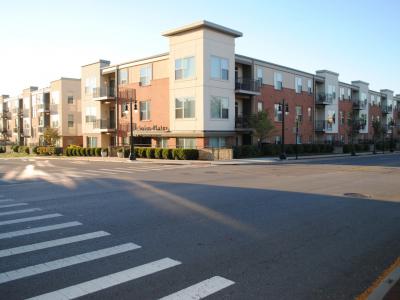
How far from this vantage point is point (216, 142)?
36.4 meters

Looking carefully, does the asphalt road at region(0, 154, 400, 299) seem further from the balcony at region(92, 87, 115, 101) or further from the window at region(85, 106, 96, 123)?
the window at region(85, 106, 96, 123)

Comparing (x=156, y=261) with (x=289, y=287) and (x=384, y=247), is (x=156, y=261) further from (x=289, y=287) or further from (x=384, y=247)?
(x=384, y=247)

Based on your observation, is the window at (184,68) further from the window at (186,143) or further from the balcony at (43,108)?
the balcony at (43,108)

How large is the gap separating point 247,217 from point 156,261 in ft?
12.4

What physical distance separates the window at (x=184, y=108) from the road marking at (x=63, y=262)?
29.5 metres

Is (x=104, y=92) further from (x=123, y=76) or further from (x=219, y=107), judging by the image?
(x=219, y=107)

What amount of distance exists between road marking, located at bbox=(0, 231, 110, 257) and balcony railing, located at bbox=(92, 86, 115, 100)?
1546 inches

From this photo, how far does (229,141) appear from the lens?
37781 mm

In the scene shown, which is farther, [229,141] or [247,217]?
[229,141]

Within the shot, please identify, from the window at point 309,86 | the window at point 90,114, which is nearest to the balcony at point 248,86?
the window at point 309,86

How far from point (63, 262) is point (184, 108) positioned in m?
31.1

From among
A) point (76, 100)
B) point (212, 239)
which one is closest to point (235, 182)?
point (212, 239)

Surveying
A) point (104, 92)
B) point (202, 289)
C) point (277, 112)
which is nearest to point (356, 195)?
point (202, 289)

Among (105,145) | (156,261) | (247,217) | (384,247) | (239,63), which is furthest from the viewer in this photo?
(105,145)
